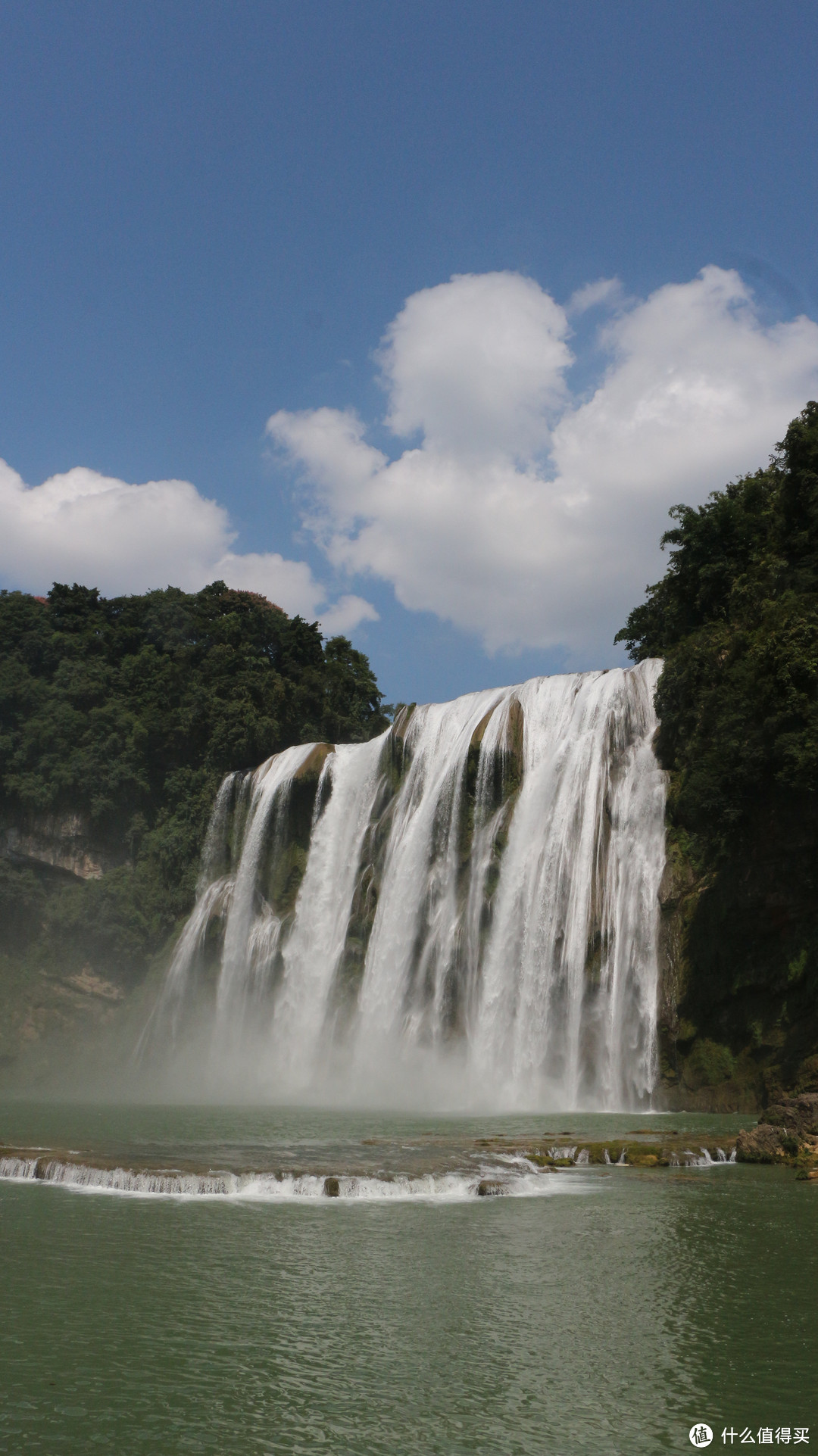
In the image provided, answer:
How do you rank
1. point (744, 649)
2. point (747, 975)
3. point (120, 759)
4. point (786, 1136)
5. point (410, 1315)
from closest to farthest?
point (410, 1315) < point (786, 1136) < point (747, 975) < point (744, 649) < point (120, 759)

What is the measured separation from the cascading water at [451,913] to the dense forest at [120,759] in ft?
13.1

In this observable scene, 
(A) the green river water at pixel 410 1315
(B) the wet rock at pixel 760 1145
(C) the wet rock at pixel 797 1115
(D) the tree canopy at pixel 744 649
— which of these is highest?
(D) the tree canopy at pixel 744 649

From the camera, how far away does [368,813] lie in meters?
38.8

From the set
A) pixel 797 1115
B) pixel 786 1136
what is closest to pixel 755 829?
pixel 797 1115

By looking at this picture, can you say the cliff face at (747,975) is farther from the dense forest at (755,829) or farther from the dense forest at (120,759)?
the dense forest at (120,759)

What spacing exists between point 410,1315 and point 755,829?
1737 centimetres

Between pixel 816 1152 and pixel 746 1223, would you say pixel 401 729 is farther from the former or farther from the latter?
pixel 746 1223

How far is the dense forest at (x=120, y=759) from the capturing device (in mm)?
47531

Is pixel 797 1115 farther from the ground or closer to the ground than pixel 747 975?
closer to the ground

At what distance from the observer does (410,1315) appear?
8672 millimetres

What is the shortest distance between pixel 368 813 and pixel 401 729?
130 inches

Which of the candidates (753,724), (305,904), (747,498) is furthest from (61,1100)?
(747,498)

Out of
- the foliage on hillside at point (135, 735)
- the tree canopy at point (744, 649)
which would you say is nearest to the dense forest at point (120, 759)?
the foliage on hillside at point (135, 735)

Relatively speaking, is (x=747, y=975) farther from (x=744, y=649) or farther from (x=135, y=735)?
(x=135, y=735)
